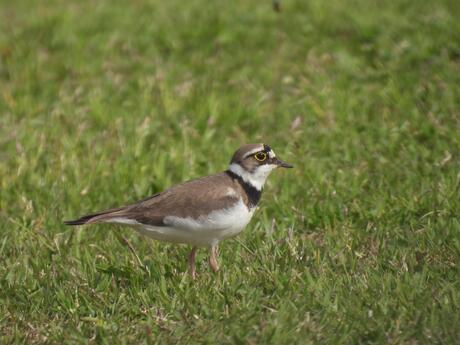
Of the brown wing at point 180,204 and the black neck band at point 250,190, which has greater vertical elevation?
the brown wing at point 180,204

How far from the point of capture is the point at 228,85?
1043cm

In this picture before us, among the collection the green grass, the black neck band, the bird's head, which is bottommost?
the green grass

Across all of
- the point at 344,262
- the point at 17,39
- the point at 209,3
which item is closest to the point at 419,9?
the point at 209,3

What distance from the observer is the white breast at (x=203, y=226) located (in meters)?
6.40

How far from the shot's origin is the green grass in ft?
18.5

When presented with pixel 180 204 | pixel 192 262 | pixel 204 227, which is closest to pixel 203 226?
pixel 204 227

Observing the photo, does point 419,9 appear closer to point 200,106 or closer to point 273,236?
point 200,106

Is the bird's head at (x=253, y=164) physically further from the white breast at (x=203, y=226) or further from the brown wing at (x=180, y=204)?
the white breast at (x=203, y=226)

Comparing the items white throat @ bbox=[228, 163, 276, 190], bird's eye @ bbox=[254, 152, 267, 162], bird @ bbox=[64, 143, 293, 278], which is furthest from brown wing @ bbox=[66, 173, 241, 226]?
bird's eye @ bbox=[254, 152, 267, 162]

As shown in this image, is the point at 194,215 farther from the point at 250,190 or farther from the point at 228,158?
the point at 228,158

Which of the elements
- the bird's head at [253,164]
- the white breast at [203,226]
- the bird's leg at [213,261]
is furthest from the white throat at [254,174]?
the bird's leg at [213,261]

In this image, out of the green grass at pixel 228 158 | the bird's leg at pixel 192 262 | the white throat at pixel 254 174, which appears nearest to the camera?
the green grass at pixel 228 158

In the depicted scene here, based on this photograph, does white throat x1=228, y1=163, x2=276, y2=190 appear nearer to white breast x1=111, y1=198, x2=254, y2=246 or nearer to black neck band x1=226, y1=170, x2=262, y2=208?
black neck band x1=226, y1=170, x2=262, y2=208

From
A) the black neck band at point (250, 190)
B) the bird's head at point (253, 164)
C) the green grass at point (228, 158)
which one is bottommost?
the green grass at point (228, 158)
